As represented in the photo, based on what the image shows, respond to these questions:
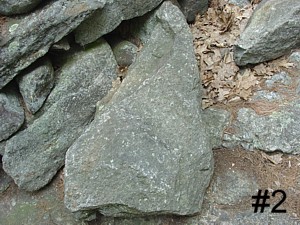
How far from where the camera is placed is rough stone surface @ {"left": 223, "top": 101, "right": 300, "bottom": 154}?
3861mm

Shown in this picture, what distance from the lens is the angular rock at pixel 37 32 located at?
11.8 ft

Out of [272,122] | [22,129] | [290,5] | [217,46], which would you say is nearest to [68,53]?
[22,129]

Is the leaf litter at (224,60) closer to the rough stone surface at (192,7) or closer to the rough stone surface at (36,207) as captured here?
the rough stone surface at (192,7)

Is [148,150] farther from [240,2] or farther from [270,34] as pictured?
[240,2]

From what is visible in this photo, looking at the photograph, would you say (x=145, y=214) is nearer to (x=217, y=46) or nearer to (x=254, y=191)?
(x=254, y=191)

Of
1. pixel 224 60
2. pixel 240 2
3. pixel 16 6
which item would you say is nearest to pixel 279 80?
pixel 224 60

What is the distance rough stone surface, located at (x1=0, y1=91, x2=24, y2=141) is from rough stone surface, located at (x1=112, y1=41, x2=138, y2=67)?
124 cm

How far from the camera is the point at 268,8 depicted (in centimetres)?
459

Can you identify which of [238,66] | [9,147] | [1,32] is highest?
[1,32]

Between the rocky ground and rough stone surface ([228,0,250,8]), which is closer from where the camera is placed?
the rocky ground

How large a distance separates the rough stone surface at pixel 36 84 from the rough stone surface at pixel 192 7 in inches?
79.8

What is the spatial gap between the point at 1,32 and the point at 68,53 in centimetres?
72

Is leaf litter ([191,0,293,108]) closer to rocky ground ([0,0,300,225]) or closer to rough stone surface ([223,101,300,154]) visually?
rocky ground ([0,0,300,225])

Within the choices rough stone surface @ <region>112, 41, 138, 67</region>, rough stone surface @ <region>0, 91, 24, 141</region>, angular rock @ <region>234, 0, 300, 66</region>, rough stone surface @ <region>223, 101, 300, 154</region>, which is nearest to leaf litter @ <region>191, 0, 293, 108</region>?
angular rock @ <region>234, 0, 300, 66</region>
